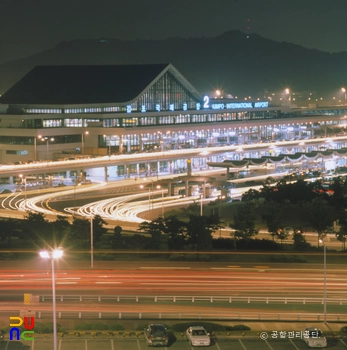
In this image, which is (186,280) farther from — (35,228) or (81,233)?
(35,228)

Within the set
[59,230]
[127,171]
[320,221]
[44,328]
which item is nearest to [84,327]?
[44,328]

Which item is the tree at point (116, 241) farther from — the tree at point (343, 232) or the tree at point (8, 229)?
the tree at point (343, 232)

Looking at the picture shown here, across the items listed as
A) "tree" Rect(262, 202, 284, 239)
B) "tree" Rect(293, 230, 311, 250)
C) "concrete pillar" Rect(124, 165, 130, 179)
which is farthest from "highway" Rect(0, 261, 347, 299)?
"concrete pillar" Rect(124, 165, 130, 179)

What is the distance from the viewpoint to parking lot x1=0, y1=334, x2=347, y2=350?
48.9 ft

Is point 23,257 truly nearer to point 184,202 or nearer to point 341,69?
point 184,202

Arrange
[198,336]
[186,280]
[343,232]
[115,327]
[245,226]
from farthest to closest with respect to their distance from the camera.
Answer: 1. [343,232]
2. [245,226]
3. [186,280]
4. [115,327]
5. [198,336]

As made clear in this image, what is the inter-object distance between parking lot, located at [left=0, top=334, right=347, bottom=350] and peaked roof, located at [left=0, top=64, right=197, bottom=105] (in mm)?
46249

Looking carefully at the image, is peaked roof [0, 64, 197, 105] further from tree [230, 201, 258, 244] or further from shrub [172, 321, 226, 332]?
shrub [172, 321, 226, 332]

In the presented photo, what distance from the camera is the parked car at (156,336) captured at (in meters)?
15.0

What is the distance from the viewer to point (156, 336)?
15.1 meters

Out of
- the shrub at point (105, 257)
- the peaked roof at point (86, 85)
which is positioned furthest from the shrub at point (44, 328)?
the peaked roof at point (86, 85)

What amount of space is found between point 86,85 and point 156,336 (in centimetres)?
5236

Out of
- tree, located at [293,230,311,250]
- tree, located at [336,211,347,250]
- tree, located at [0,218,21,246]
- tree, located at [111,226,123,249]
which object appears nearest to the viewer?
tree, located at [111,226,123,249]

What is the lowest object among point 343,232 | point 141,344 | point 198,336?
point 141,344
